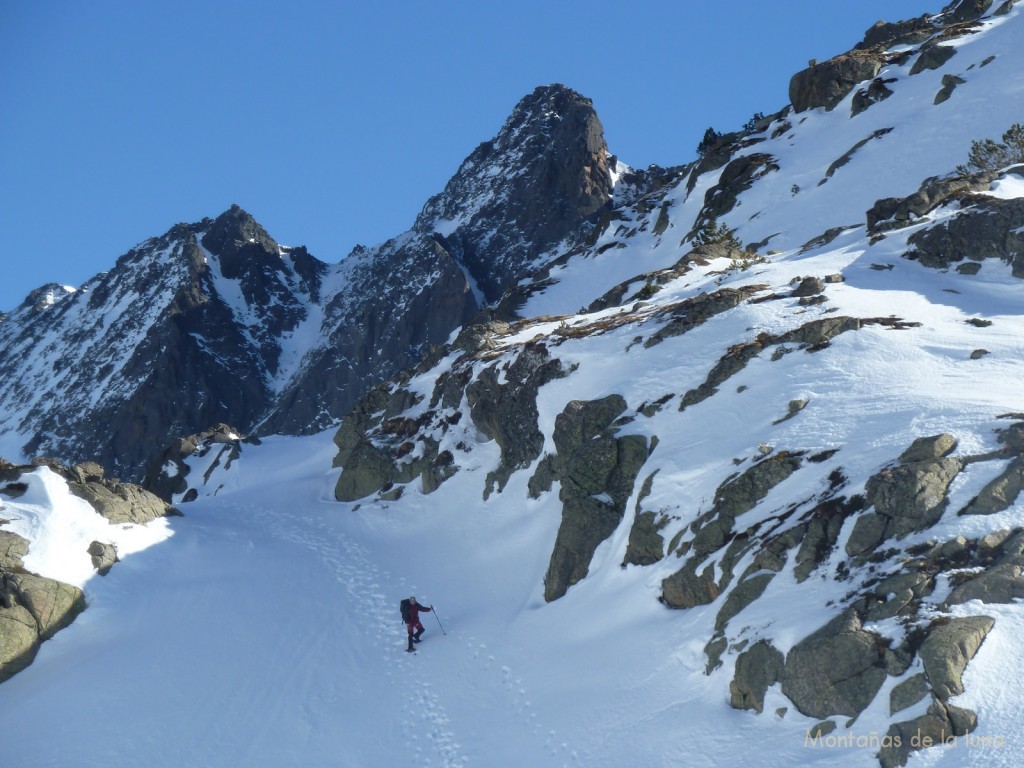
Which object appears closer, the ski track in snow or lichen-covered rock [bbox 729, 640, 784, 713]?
lichen-covered rock [bbox 729, 640, 784, 713]

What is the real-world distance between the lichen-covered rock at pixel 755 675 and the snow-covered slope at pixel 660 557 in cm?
3

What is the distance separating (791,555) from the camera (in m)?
14.2

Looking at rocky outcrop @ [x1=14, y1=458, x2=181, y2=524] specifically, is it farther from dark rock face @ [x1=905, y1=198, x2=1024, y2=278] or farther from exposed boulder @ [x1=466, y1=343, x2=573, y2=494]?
dark rock face @ [x1=905, y1=198, x2=1024, y2=278]

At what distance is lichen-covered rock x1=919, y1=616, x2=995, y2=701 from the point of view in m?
10.5

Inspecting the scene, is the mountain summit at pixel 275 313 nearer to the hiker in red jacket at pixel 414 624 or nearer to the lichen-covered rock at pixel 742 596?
the hiker in red jacket at pixel 414 624

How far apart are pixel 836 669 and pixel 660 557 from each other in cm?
653

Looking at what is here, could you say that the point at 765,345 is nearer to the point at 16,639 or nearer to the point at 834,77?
the point at 16,639

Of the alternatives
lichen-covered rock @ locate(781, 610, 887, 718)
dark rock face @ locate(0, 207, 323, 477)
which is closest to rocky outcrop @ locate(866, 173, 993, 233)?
lichen-covered rock @ locate(781, 610, 887, 718)

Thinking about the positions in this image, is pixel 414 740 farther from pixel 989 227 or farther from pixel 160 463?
pixel 160 463

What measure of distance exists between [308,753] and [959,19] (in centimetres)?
6400

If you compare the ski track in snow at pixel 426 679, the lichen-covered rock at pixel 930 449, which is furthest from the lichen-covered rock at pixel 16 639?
the lichen-covered rock at pixel 930 449

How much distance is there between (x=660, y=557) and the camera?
1808 cm

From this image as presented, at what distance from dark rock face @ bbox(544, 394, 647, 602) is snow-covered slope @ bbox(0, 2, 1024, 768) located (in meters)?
0.09

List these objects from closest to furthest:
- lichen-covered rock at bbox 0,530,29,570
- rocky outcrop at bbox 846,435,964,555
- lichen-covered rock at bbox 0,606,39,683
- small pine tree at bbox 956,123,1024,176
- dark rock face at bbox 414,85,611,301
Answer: rocky outcrop at bbox 846,435,964,555 → lichen-covered rock at bbox 0,606,39,683 → lichen-covered rock at bbox 0,530,29,570 → small pine tree at bbox 956,123,1024,176 → dark rock face at bbox 414,85,611,301
